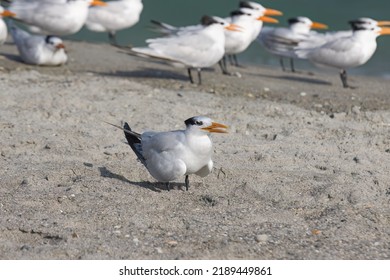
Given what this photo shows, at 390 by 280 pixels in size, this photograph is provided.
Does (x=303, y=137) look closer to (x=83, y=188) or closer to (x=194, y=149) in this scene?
(x=194, y=149)

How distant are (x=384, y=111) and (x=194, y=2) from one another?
11.1m

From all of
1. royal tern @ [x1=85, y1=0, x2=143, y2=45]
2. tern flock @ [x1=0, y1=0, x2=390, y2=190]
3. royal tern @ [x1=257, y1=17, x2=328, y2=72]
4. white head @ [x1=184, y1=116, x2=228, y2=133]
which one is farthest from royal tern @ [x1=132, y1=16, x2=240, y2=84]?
white head @ [x1=184, y1=116, x2=228, y2=133]

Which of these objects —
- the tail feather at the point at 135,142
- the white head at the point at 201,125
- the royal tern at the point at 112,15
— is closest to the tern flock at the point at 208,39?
the royal tern at the point at 112,15

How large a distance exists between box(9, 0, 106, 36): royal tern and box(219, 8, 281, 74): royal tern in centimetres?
177

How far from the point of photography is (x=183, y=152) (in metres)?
4.98

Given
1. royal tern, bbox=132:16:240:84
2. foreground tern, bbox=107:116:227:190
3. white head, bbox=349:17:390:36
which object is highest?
foreground tern, bbox=107:116:227:190

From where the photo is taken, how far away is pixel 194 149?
496cm

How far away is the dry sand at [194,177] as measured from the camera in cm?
424

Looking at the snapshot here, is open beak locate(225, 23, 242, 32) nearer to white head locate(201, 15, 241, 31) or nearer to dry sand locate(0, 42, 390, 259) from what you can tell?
white head locate(201, 15, 241, 31)

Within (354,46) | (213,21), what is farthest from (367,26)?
(213,21)

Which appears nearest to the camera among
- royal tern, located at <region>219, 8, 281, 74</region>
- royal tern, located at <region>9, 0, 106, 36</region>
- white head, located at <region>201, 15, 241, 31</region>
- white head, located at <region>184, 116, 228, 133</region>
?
white head, located at <region>184, 116, 228, 133</region>

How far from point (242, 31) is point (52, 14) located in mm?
2219

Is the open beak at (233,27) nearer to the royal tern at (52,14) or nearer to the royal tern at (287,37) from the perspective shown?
the royal tern at (287,37)

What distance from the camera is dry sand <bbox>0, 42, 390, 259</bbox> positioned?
4242 mm
